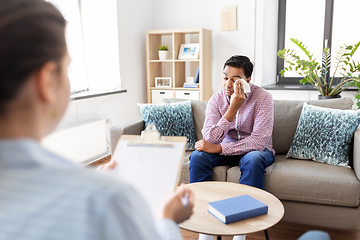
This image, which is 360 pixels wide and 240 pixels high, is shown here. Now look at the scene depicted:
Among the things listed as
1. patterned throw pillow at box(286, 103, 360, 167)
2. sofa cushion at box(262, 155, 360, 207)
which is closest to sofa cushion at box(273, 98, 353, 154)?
patterned throw pillow at box(286, 103, 360, 167)

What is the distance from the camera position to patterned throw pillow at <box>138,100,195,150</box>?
241 centimetres

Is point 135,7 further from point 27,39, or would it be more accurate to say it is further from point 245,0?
point 27,39

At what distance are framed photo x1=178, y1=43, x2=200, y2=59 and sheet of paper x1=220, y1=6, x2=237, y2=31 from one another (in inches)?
17.2

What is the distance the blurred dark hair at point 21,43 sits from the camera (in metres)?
A: 0.39

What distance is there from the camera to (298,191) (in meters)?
1.92

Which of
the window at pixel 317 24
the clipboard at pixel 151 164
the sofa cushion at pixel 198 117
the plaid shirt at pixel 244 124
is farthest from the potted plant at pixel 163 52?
the clipboard at pixel 151 164

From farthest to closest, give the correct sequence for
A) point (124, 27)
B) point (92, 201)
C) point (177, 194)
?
point (124, 27), point (177, 194), point (92, 201)

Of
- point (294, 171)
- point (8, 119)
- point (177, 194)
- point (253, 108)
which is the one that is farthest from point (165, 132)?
point (8, 119)

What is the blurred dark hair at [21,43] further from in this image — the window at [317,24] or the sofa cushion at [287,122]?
the window at [317,24]

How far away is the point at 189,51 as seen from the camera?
421 cm

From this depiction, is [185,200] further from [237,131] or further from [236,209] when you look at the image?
[237,131]

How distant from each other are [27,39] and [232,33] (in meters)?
4.05

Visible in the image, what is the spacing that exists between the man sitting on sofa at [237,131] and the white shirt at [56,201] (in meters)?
1.58

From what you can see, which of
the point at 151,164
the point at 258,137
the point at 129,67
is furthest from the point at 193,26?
the point at 151,164
